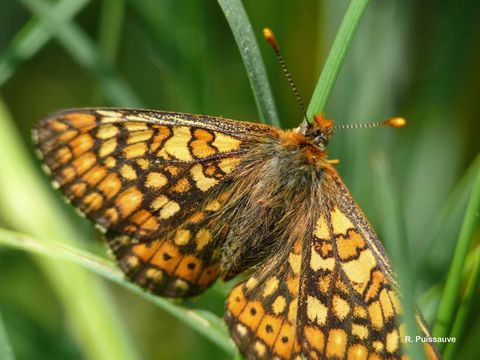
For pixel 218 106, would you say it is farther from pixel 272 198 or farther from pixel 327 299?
pixel 327 299

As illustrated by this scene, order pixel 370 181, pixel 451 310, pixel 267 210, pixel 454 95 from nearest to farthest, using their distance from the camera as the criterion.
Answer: pixel 451 310, pixel 267 210, pixel 370 181, pixel 454 95

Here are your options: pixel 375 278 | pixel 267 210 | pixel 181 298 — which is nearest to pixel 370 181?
pixel 267 210

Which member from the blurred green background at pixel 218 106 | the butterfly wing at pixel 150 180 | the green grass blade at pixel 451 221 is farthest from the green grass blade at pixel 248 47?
the green grass blade at pixel 451 221

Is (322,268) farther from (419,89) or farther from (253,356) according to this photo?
(419,89)

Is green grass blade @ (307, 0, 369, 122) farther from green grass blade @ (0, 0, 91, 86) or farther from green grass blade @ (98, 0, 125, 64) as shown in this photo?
green grass blade @ (98, 0, 125, 64)

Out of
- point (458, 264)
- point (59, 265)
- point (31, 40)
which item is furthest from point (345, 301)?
point (31, 40)
